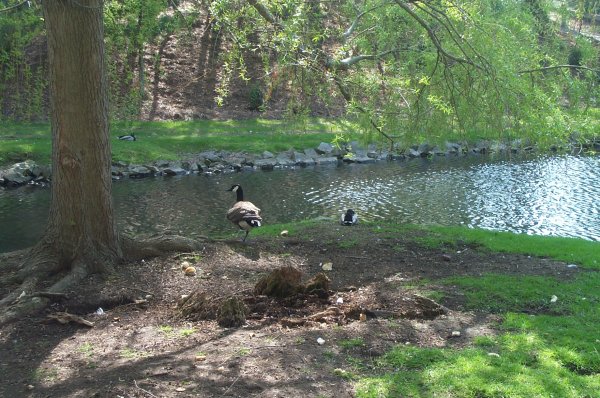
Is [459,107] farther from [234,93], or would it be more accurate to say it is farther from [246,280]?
[234,93]

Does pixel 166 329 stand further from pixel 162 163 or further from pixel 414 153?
pixel 414 153

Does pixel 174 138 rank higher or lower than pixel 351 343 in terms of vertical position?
lower

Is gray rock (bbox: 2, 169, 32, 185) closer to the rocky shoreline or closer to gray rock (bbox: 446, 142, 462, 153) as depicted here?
the rocky shoreline

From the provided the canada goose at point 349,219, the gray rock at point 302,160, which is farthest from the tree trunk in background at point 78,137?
the gray rock at point 302,160

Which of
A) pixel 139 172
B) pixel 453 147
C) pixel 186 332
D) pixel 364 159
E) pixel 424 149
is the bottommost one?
pixel 139 172

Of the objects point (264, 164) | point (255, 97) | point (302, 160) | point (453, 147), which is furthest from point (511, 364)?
point (255, 97)

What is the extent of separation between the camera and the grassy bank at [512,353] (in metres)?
6.38

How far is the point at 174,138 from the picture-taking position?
36344 millimetres

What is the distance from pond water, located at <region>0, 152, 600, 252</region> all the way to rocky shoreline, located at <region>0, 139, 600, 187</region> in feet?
3.64

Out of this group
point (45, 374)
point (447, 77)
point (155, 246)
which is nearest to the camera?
point (45, 374)

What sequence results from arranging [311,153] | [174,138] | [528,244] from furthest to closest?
[311,153]
[174,138]
[528,244]

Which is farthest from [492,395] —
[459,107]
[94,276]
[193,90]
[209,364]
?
[193,90]

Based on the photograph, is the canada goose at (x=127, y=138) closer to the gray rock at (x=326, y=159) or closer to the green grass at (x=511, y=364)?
the gray rock at (x=326, y=159)

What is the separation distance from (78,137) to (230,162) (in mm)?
24792
